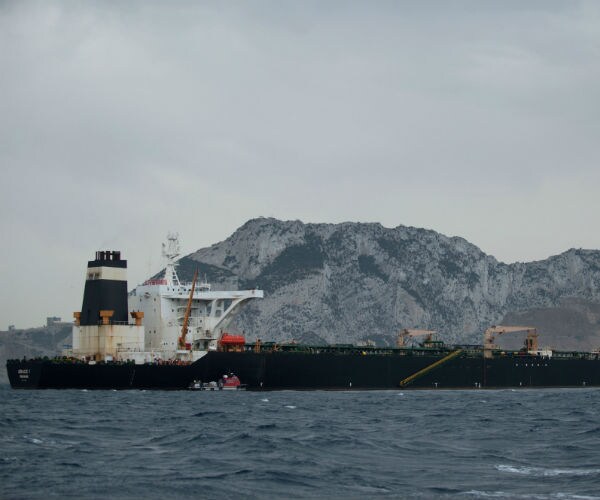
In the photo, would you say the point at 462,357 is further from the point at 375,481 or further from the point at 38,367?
the point at 375,481

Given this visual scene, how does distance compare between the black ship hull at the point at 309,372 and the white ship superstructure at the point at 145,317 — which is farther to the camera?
the white ship superstructure at the point at 145,317

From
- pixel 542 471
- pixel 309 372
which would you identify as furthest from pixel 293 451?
pixel 309 372

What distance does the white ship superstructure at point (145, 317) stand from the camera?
94000mm

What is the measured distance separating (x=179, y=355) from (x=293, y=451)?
5246cm

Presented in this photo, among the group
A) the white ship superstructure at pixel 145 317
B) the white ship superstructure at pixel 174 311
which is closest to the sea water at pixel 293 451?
the white ship superstructure at pixel 145 317

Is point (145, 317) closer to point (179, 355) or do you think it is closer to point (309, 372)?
point (179, 355)

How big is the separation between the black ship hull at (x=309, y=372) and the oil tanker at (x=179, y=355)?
0.08 meters

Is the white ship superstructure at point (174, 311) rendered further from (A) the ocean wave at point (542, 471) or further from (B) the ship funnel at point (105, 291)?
(A) the ocean wave at point (542, 471)

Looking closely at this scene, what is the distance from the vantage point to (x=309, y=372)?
9594 cm

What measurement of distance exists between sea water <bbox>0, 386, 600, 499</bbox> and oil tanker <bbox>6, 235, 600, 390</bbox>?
19200 millimetres

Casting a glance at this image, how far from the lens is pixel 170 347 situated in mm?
97812

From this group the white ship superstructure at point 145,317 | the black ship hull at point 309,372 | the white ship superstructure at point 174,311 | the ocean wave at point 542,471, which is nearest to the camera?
the ocean wave at point 542,471

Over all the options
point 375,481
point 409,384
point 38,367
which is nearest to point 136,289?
point 38,367

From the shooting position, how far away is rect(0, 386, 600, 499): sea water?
33750mm
